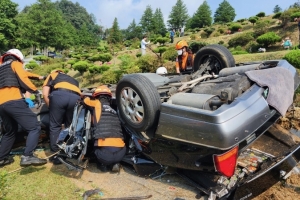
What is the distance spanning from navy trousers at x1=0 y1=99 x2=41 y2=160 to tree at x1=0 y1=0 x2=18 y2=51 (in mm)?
33229

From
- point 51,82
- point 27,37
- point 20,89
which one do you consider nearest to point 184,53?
point 51,82

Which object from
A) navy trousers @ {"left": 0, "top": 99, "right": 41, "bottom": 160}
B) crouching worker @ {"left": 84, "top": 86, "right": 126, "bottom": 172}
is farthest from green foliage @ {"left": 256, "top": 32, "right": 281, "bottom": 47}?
navy trousers @ {"left": 0, "top": 99, "right": 41, "bottom": 160}

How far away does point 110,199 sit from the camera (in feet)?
10.4

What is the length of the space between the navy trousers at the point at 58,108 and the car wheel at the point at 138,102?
1.41 m

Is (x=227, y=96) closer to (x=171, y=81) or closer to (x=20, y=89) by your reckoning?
(x=171, y=81)

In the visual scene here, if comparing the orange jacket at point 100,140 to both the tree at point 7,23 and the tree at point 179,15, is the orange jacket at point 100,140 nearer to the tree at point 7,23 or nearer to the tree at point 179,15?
the tree at point 7,23

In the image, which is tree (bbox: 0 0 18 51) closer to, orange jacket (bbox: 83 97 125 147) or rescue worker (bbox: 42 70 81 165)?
rescue worker (bbox: 42 70 81 165)

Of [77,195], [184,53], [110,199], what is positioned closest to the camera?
[110,199]

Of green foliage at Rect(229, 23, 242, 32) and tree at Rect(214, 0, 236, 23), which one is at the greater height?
tree at Rect(214, 0, 236, 23)

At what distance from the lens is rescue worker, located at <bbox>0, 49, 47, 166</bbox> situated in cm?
409

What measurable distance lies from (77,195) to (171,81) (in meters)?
1.85

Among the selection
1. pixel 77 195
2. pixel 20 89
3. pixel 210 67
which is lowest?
pixel 77 195

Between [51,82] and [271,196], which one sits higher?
[51,82]

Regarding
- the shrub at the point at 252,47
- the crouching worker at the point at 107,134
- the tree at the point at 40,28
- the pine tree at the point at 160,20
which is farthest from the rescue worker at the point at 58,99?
the pine tree at the point at 160,20
